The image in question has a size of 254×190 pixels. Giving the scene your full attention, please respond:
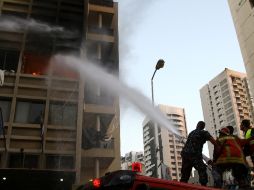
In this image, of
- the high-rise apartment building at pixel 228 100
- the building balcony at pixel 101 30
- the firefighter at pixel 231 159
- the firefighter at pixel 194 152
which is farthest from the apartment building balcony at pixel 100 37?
the high-rise apartment building at pixel 228 100

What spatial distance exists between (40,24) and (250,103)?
102380mm

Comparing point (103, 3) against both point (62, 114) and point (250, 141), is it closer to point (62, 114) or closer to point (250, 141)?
point (62, 114)

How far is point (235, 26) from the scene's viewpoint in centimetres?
2594

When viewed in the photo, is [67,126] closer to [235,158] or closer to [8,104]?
[8,104]

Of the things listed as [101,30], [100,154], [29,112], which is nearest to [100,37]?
[101,30]

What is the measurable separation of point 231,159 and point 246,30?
19.1 meters

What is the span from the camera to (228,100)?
4505 inches

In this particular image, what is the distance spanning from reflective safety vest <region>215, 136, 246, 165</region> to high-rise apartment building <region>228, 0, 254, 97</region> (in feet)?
55.4

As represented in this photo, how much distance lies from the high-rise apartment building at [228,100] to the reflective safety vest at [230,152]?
341 ft

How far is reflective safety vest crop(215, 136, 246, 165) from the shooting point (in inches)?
286

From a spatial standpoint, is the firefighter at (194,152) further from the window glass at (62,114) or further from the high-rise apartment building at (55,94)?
the window glass at (62,114)

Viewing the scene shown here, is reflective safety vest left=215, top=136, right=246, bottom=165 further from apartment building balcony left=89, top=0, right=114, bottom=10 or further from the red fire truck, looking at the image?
apartment building balcony left=89, top=0, right=114, bottom=10

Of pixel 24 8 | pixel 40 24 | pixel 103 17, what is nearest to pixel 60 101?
pixel 40 24

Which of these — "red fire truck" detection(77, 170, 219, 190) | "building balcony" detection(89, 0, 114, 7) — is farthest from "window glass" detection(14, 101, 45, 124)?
"red fire truck" detection(77, 170, 219, 190)
